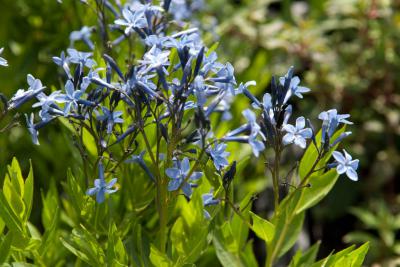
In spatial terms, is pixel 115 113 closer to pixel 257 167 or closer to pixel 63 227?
pixel 63 227

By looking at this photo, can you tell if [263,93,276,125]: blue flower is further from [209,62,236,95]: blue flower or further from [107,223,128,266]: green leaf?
[107,223,128,266]: green leaf

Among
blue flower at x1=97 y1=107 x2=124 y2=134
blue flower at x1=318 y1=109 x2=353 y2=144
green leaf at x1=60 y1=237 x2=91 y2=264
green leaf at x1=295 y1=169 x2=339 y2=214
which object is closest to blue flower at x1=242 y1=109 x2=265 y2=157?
blue flower at x1=318 y1=109 x2=353 y2=144

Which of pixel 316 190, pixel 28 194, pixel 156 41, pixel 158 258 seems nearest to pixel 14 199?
pixel 28 194

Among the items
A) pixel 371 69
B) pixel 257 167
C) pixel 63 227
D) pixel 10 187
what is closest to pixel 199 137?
pixel 10 187

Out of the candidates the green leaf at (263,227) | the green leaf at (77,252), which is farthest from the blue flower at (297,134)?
the green leaf at (77,252)

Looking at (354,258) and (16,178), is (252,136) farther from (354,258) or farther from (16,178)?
(16,178)
